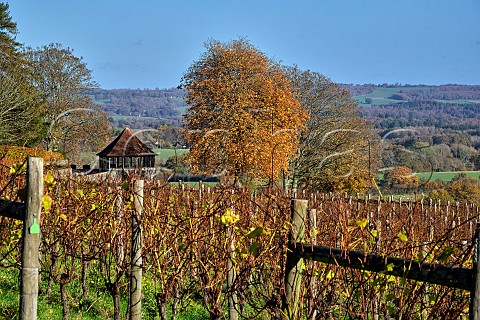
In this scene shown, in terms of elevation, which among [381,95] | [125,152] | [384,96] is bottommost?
[125,152]

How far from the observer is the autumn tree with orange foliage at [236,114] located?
103 ft

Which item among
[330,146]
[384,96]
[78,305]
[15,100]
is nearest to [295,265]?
[78,305]

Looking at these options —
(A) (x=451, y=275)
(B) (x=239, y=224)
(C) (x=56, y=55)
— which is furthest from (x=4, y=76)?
(A) (x=451, y=275)

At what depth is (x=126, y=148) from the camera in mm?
47438

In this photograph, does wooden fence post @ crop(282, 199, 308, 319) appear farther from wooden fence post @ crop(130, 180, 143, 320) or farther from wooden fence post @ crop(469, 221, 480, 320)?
wooden fence post @ crop(130, 180, 143, 320)

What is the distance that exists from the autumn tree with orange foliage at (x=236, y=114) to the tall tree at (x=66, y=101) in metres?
13.1

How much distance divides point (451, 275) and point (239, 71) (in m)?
30.4

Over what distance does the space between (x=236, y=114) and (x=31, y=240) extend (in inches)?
1095

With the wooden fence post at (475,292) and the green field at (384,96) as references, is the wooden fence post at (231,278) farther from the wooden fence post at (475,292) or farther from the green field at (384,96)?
the green field at (384,96)

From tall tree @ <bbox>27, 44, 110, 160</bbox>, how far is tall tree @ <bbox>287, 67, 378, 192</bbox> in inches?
555

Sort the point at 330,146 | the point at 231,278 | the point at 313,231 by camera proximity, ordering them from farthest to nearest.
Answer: the point at 330,146
the point at 231,278
the point at 313,231

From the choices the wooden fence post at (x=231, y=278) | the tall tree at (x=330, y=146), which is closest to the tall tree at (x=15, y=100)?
the tall tree at (x=330, y=146)

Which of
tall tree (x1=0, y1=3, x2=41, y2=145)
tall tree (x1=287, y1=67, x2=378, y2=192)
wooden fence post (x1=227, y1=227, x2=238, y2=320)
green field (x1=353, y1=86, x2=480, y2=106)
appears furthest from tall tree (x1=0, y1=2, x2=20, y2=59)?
green field (x1=353, y1=86, x2=480, y2=106)

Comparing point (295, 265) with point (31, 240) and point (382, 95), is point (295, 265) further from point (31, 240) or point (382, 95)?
point (382, 95)
